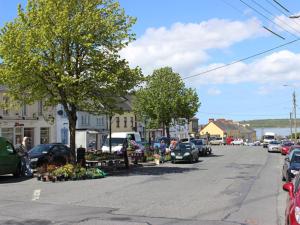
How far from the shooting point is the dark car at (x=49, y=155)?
25.5 m

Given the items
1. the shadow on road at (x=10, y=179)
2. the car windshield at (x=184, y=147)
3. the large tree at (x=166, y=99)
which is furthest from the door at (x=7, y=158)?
the large tree at (x=166, y=99)

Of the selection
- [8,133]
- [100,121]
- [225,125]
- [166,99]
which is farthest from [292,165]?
[225,125]

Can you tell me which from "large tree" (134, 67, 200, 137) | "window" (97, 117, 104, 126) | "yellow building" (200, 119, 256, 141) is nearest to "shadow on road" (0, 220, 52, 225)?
"large tree" (134, 67, 200, 137)

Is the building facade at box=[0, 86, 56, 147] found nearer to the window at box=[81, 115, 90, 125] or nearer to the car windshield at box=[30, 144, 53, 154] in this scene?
the window at box=[81, 115, 90, 125]

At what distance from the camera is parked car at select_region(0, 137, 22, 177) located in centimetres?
2083

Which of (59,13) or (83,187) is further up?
(59,13)

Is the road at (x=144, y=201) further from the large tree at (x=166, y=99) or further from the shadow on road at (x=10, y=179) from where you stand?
the large tree at (x=166, y=99)

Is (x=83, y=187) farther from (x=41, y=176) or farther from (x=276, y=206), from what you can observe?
(x=276, y=206)

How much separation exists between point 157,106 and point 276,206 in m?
38.2

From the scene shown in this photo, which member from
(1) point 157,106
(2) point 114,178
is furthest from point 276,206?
(1) point 157,106

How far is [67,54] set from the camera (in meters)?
23.2

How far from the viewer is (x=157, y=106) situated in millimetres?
51156

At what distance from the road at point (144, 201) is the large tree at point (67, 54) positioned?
4538 mm

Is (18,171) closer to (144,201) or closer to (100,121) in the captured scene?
(144,201)
